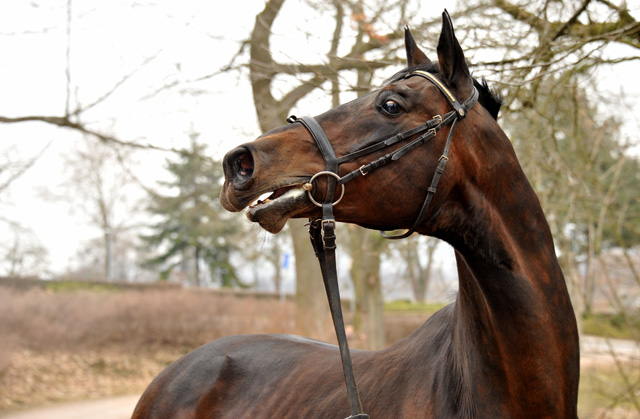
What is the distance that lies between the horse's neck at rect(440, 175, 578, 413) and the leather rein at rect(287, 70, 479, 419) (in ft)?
1.06

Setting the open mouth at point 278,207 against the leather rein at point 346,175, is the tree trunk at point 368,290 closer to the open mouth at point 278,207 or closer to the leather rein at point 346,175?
the leather rein at point 346,175

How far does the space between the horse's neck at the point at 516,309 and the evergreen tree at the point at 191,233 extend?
3557 centimetres

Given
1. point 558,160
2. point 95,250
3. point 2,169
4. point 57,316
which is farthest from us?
point 95,250

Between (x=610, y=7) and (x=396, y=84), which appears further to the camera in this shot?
(x=610, y=7)

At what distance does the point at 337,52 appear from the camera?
6637mm

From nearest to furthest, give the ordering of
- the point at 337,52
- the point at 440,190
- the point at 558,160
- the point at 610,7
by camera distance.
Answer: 1. the point at 440,190
2. the point at 610,7
3. the point at 337,52
4. the point at 558,160

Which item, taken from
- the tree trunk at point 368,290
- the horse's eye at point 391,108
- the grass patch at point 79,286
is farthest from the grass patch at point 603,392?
the grass patch at point 79,286

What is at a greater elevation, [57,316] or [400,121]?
[400,121]

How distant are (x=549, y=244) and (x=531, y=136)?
582cm

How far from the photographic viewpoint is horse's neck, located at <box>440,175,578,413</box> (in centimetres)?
228

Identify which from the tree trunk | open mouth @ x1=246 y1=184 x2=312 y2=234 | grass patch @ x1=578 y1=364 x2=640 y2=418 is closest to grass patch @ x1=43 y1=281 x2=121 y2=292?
the tree trunk

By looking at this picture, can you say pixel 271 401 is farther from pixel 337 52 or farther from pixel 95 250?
pixel 95 250

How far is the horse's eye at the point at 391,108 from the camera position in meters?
2.38

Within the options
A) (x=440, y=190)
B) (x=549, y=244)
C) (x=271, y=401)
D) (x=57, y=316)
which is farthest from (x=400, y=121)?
(x=57, y=316)
